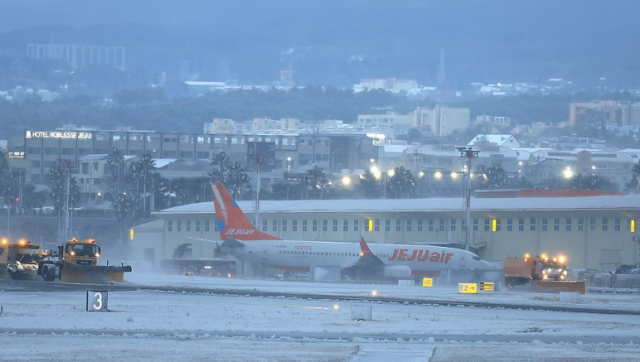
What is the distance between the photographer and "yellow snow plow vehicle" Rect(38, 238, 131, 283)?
211 ft

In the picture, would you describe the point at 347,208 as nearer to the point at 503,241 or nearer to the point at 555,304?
the point at 503,241

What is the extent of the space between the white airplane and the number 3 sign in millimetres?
45805

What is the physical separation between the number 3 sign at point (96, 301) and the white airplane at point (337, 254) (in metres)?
45.8

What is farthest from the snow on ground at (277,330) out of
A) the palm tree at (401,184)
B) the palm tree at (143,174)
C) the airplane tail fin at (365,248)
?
the palm tree at (401,184)

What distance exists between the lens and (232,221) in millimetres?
98062

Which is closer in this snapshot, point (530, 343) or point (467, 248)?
point (530, 343)

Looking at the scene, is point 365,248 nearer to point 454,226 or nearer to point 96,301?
point 454,226

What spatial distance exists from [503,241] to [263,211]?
2614cm

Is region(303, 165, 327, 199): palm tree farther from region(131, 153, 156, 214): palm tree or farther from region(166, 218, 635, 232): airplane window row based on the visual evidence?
region(166, 218, 635, 232): airplane window row

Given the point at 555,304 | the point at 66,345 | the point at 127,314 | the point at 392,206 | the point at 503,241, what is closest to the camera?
the point at 66,345

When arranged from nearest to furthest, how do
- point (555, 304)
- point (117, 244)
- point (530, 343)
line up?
point (530, 343) → point (555, 304) → point (117, 244)

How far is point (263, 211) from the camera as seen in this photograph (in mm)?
118500

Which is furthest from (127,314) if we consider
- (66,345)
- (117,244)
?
(117,244)

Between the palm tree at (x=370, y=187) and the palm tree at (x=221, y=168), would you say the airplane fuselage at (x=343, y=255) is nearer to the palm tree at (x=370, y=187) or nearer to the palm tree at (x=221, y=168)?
→ the palm tree at (x=221, y=168)
